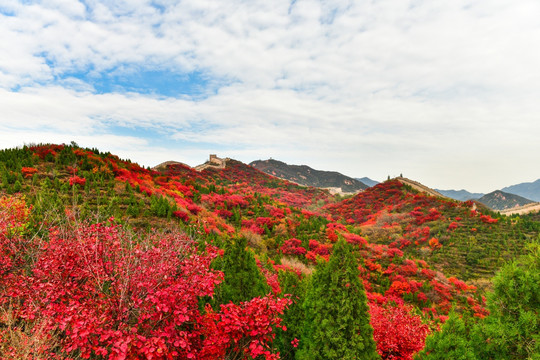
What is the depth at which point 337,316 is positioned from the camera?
5.49 metres

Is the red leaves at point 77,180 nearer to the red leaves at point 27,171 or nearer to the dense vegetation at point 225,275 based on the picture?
the dense vegetation at point 225,275

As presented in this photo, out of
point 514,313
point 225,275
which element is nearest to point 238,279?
point 225,275

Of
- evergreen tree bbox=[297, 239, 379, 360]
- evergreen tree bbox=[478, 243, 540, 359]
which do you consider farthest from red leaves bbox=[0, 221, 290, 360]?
evergreen tree bbox=[478, 243, 540, 359]

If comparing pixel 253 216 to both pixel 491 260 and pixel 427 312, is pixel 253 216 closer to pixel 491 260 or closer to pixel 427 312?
pixel 427 312

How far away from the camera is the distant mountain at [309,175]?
86500 mm

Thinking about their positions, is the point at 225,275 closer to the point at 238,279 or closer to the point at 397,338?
the point at 238,279

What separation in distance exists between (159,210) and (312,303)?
11248 millimetres

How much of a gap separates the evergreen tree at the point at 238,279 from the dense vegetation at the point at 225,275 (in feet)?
0.10

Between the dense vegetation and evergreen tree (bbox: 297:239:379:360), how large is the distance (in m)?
0.03

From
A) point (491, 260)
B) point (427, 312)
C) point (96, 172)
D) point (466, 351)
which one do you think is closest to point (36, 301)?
point (466, 351)

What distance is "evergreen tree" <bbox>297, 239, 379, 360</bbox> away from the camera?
17.4ft

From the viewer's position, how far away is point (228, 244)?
7117 millimetres

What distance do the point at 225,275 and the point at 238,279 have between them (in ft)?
1.27

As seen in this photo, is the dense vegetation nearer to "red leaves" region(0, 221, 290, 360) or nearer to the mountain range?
"red leaves" region(0, 221, 290, 360)
